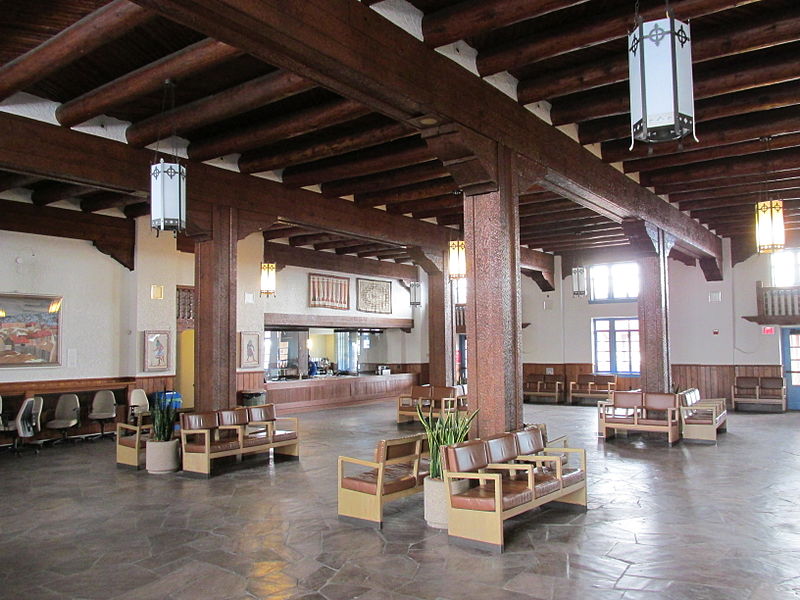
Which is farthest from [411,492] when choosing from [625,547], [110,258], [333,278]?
[333,278]

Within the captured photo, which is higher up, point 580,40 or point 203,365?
point 580,40

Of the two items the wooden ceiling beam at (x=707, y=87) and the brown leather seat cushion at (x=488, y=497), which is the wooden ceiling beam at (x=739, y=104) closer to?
the wooden ceiling beam at (x=707, y=87)

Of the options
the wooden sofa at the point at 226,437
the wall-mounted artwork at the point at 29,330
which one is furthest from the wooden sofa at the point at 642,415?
the wall-mounted artwork at the point at 29,330

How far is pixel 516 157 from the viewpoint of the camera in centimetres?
654

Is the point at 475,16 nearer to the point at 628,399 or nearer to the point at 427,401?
the point at 628,399

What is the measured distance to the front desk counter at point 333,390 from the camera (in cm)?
1445

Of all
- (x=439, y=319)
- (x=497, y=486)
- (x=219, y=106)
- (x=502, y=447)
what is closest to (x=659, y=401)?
(x=439, y=319)

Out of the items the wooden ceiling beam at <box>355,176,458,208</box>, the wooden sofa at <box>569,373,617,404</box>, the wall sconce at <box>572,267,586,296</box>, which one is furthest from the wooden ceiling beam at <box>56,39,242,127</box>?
the wooden sofa at <box>569,373,617,404</box>

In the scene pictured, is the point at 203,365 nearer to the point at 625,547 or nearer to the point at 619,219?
the point at 625,547

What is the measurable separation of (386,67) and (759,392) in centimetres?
1316

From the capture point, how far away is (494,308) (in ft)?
20.0

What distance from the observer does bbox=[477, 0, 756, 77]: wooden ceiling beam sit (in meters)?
4.70

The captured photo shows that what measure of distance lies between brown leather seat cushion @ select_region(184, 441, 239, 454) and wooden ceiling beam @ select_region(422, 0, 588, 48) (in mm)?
5213

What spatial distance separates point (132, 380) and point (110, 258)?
2.25 m
